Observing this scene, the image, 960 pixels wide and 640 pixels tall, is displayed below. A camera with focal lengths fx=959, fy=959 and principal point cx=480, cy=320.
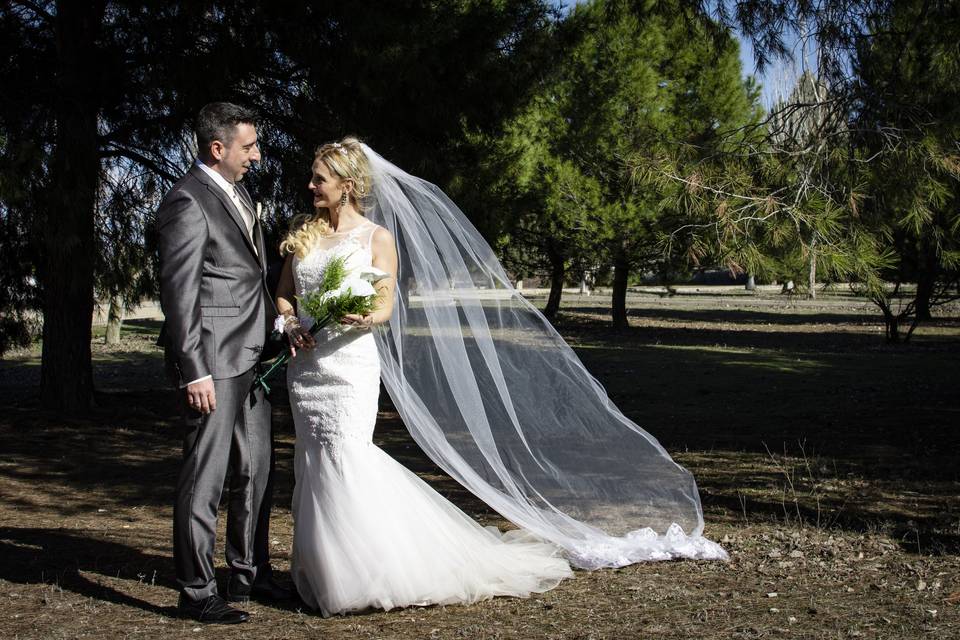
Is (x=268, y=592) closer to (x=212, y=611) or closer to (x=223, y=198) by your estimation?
(x=212, y=611)

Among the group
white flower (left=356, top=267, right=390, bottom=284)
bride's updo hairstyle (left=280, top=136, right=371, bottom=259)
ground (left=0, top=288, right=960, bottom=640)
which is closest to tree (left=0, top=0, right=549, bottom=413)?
ground (left=0, top=288, right=960, bottom=640)

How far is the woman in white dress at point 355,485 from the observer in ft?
13.5

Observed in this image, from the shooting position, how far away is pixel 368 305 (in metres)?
4.13

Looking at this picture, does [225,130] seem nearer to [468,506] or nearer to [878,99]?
[468,506]

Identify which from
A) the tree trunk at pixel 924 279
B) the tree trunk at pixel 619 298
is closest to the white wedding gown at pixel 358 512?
the tree trunk at pixel 924 279

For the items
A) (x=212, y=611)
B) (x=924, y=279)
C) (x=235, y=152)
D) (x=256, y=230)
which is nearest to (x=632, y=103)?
(x=924, y=279)

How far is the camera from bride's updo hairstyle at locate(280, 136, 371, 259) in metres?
4.37

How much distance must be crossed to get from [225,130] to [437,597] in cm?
220

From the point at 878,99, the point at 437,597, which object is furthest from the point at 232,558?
the point at 878,99

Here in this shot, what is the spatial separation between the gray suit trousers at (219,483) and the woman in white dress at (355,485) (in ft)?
0.64

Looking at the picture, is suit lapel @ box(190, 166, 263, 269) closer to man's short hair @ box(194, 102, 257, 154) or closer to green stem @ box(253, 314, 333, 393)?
man's short hair @ box(194, 102, 257, 154)

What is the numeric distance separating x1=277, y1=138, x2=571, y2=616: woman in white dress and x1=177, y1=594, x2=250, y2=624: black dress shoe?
0.35m

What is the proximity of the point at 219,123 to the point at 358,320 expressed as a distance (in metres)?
1.01

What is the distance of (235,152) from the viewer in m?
4.06
